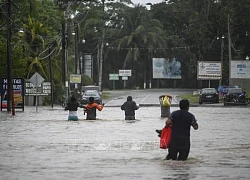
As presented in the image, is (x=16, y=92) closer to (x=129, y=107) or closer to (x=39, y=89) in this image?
(x=129, y=107)

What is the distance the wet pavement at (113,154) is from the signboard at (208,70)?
58484 millimetres

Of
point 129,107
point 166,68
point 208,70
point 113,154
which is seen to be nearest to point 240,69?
point 208,70

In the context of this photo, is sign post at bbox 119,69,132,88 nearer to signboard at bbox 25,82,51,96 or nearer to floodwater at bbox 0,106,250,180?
signboard at bbox 25,82,51,96

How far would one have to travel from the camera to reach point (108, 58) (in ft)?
398

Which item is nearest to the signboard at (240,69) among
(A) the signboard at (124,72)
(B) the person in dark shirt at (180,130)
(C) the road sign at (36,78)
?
(A) the signboard at (124,72)

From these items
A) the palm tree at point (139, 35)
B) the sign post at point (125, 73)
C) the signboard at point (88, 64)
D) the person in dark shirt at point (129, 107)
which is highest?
the palm tree at point (139, 35)

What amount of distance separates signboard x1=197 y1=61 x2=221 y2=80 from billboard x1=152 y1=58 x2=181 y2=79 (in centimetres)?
3066

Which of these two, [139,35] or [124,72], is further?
[124,72]

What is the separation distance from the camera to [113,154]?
18922 millimetres

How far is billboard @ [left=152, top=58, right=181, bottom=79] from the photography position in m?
121

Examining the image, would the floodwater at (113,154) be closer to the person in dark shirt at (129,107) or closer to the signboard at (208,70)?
the person in dark shirt at (129,107)

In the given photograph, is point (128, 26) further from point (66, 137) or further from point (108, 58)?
point (66, 137)

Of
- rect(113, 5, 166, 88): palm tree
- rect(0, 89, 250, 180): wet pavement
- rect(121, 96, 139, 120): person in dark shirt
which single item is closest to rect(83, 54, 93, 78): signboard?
rect(113, 5, 166, 88): palm tree

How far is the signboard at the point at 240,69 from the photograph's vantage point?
84.4 metres
